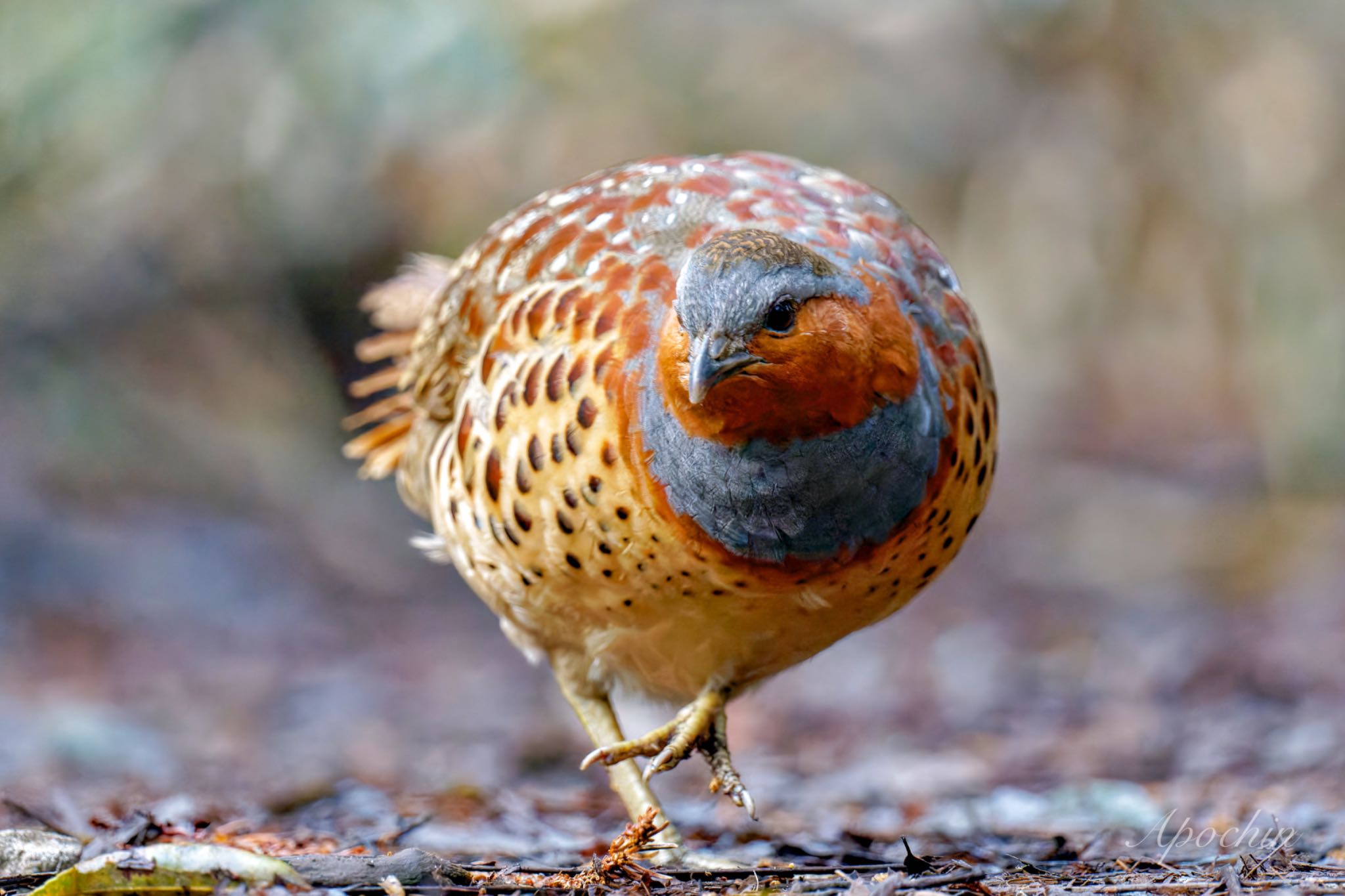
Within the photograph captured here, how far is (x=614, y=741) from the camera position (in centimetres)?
482

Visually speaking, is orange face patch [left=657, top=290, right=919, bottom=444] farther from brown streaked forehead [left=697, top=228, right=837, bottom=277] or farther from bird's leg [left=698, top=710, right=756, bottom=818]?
bird's leg [left=698, top=710, right=756, bottom=818]

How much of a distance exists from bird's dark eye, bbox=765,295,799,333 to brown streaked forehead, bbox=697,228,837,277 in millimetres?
87

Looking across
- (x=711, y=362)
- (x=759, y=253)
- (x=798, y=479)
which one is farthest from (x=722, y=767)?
(x=759, y=253)

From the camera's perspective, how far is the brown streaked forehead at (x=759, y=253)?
3.39 m

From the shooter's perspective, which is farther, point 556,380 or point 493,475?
point 493,475

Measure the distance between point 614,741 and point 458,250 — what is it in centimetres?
536

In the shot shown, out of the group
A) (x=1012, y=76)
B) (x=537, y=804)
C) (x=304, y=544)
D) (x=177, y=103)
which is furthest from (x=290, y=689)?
(x=1012, y=76)

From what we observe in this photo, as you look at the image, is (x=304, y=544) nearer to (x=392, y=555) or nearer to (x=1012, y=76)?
(x=392, y=555)

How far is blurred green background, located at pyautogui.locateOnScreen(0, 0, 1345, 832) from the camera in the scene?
7.41 metres
